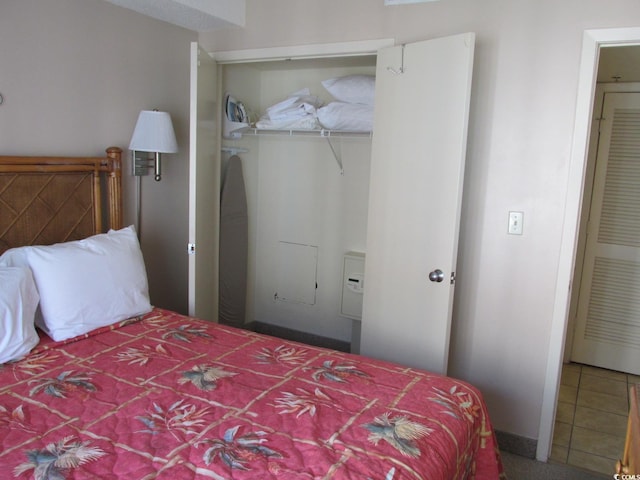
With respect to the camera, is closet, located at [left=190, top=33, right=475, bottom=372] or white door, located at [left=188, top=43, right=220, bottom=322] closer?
closet, located at [left=190, top=33, right=475, bottom=372]

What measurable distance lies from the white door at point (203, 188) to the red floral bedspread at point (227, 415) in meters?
0.80

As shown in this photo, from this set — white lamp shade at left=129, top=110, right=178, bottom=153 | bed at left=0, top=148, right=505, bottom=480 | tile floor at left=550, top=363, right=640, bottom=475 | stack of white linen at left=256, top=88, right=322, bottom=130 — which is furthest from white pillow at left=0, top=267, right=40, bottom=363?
tile floor at left=550, top=363, right=640, bottom=475

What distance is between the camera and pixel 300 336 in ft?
13.2

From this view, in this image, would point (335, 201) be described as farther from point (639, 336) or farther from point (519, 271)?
point (639, 336)

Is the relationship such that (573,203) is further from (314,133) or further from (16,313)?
(16,313)

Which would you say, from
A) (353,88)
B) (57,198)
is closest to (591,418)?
(353,88)

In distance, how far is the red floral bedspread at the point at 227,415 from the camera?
1.42m

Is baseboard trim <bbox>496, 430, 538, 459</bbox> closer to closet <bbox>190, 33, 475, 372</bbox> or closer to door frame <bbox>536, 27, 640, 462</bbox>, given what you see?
door frame <bbox>536, 27, 640, 462</bbox>

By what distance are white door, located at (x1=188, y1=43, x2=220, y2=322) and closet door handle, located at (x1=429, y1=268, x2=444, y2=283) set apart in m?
Result: 1.33

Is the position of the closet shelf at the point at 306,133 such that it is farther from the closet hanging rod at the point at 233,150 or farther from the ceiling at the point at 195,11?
the ceiling at the point at 195,11

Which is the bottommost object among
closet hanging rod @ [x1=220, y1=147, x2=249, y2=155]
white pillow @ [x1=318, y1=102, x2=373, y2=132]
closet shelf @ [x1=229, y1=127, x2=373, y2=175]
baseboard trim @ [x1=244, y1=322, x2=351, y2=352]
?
baseboard trim @ [x1=244, y1=322, x2=351, y2=352]

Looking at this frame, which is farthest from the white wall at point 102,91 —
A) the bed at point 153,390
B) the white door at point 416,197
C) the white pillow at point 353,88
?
the white door at point 416,197

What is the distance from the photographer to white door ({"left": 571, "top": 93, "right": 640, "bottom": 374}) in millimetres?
3680

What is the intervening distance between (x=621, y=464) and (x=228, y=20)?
114 inches
